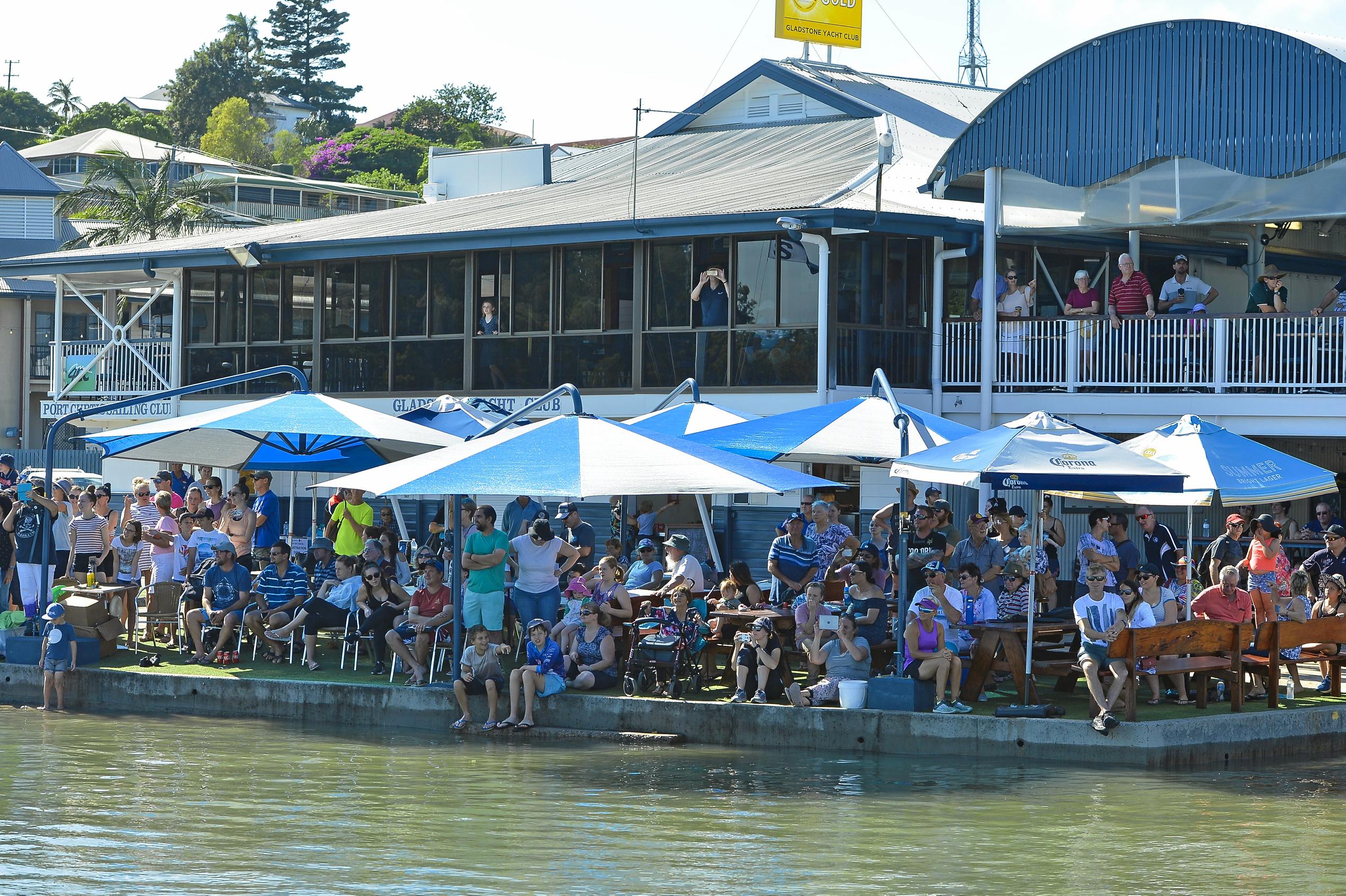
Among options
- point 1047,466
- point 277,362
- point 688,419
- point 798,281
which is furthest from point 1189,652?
point 277,362

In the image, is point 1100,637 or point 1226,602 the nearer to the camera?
point 1100,637

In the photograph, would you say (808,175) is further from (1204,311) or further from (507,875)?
(507,875)

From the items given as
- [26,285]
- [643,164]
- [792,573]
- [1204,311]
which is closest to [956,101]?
[643,164]

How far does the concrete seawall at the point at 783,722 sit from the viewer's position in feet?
43.6

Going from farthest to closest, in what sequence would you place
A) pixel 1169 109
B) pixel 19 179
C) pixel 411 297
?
pixel 19 179 < pixel 411 297 < pixel 1169 109

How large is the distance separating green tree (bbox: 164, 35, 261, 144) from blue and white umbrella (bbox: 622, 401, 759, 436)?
93.4 m

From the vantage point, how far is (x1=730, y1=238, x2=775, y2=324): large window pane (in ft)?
76.9

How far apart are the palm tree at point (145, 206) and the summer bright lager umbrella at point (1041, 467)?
119ft

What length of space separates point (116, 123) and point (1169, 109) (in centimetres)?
8901

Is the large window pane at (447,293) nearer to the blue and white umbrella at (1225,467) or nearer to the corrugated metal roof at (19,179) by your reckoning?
the blue and white umbrella at (1225,467)

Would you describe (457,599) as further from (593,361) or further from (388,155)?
(388,155)

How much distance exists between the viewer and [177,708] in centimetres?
1620

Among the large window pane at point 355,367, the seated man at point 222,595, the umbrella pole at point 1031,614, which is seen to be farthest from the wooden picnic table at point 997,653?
the large window pane at point 355,367

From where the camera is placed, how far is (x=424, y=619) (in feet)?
52.2
